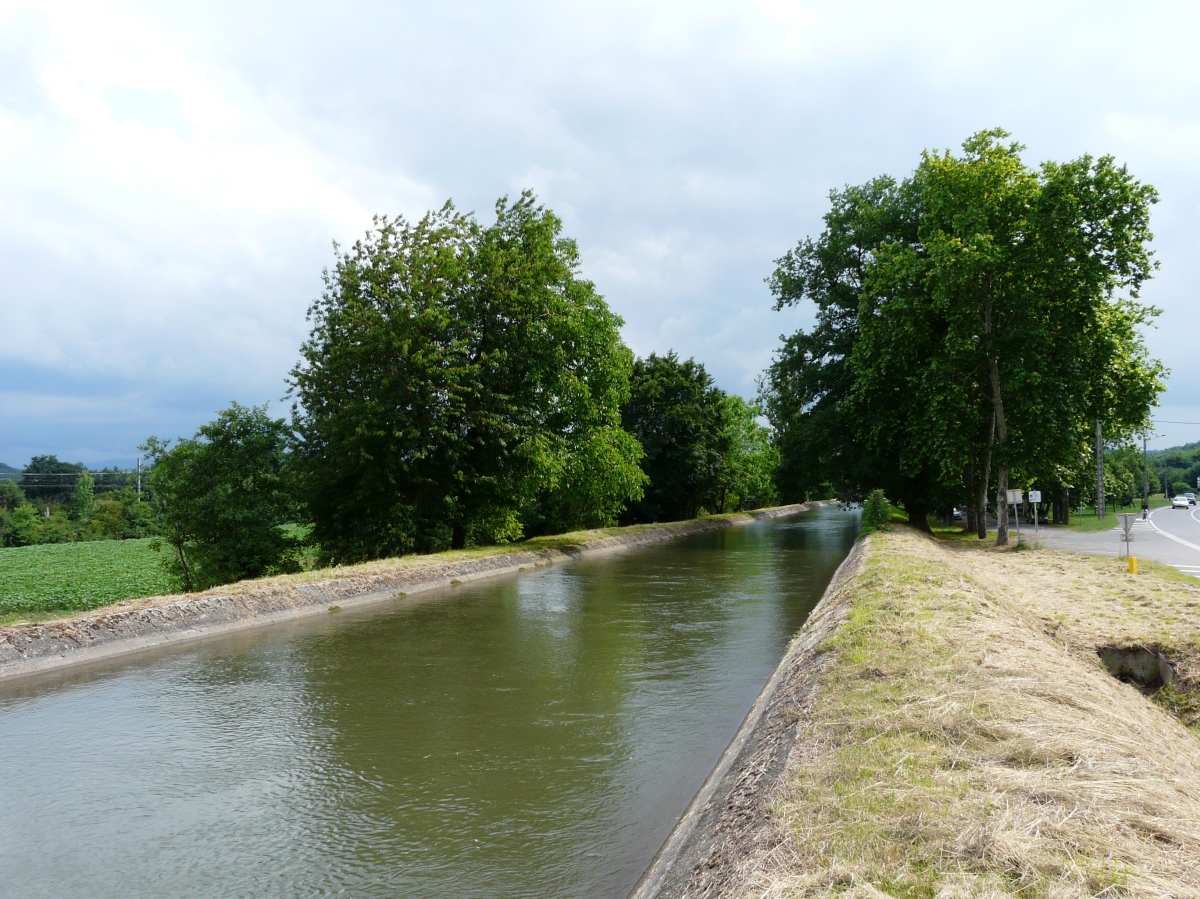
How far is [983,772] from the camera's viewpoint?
12.6 ft

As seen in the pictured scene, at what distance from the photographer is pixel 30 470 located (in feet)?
352

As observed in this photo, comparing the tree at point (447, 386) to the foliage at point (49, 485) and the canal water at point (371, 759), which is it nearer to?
the canal water at point (371, 759)

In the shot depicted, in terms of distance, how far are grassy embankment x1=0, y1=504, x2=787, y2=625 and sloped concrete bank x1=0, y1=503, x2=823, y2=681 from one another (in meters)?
0.24

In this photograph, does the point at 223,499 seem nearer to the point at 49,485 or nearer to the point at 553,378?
the point at 553,378

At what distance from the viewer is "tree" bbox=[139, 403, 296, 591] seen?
1839cm

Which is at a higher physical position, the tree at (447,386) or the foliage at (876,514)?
the tree at (447,386)

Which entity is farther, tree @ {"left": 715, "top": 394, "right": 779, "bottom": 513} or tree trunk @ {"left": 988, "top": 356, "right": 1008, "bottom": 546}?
tree @ {"left": 715, "top": 394, "right": 779, "bottom": 513}

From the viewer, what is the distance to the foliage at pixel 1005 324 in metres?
21.7

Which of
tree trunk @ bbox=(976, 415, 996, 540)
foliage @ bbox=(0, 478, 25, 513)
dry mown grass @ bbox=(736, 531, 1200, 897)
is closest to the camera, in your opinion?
dry mown grass @ bbox=(736, 531, 1200, 897)

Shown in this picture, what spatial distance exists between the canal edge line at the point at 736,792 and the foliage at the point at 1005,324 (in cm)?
1860

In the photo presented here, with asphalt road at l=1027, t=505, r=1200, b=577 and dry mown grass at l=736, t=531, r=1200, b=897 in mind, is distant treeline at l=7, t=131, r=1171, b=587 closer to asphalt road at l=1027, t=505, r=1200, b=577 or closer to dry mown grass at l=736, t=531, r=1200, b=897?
asphalt road at l=1027, t=505, r=1200, b=577

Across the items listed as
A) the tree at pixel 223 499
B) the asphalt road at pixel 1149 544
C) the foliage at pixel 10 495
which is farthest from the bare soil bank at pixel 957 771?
the foliage at pixel 10 495

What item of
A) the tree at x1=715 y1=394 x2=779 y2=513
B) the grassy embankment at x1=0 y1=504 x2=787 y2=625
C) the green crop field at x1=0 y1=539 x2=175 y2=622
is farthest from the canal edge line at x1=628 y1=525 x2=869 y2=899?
the tree at x1=715 y1=394 x2=779 y2=513

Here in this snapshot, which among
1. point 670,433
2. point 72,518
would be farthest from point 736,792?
point 72,518
